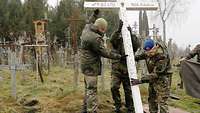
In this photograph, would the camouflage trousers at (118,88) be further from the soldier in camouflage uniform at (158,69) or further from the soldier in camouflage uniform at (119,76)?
the soldier in camouflage uniform at (158,69)

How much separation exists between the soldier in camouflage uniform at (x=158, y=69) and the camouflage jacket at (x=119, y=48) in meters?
0.23

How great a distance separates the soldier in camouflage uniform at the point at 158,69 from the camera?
915 cm

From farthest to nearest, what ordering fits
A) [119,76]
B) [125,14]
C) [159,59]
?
[119,76] < [159,59] < [125,14]

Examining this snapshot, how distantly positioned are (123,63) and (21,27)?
2321 centimetres

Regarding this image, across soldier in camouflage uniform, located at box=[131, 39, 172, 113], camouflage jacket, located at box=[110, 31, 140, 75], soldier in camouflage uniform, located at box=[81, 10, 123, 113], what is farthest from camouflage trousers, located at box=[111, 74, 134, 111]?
soldier in camouflage uniform, located at box=[81, 10, 123, 113]

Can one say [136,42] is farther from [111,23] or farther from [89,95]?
[111,23]

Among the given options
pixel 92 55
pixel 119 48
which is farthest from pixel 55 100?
pixel 119 48

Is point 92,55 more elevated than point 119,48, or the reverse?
point 119,48

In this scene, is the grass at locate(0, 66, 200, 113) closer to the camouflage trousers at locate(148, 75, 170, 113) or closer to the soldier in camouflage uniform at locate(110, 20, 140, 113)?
the soldier in camouflage uniform at locate(110, 20, 140, 113)

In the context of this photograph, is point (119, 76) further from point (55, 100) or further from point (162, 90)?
point (55, 100)

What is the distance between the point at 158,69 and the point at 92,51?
134 centimetres

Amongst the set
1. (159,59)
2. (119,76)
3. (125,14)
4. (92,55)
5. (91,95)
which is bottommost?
(91,95)

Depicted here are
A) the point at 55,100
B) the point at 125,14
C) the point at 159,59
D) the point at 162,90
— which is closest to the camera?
the point at 125,14

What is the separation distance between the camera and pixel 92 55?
912 cm
